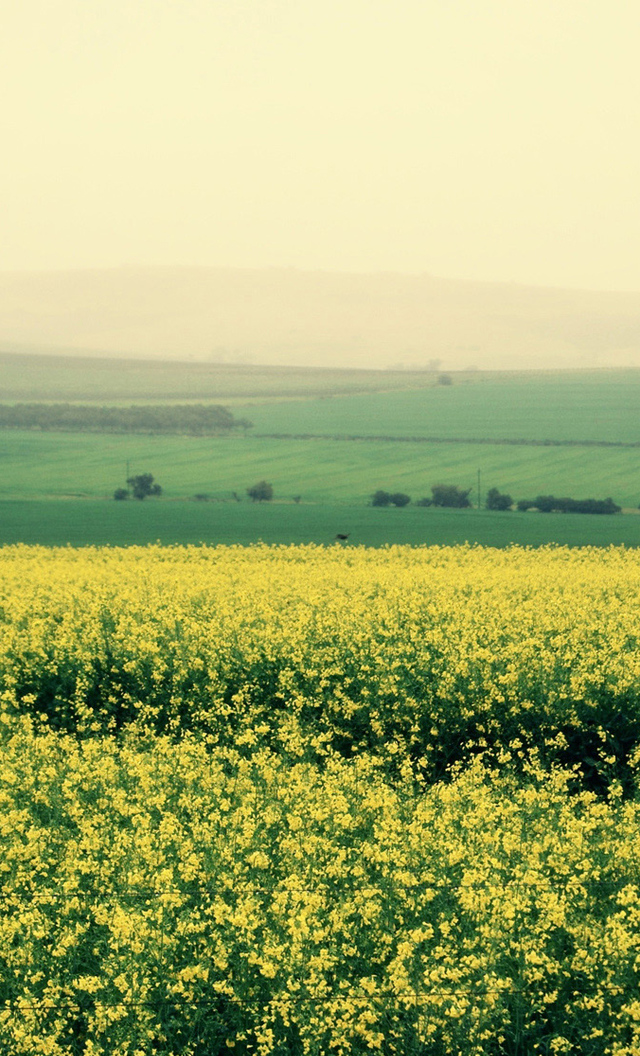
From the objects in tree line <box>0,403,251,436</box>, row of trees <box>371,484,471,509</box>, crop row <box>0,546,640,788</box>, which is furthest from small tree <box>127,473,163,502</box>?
crop row <box>0,546,640,788</box>

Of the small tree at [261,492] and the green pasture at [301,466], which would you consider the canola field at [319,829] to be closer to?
Result: the small tree at [261,492]

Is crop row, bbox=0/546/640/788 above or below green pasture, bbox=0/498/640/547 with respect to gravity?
above

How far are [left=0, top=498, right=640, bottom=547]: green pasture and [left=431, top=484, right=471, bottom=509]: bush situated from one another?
4116 millimetres

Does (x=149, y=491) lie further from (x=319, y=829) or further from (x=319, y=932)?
(x=319, y=932)

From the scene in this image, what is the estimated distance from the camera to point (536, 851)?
23.2 ft

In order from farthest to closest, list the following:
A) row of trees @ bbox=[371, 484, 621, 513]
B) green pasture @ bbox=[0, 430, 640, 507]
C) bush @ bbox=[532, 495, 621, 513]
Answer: green pasture @ bbox=[0, 430, 640, 507] → row of trees @ bbox=[371, 484, 621, 513] → bush @ bbox=[532, 495, 621, 513]

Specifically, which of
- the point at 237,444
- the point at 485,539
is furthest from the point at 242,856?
the point at 237,444

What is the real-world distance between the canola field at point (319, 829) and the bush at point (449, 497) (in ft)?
150

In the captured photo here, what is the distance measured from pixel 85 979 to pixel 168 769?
3.74m

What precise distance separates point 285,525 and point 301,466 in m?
38.4

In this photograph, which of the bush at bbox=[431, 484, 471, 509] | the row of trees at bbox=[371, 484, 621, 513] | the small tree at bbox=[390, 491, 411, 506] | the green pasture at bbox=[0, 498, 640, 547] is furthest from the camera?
the small tree at bbox=[390, 491, 411, 506]

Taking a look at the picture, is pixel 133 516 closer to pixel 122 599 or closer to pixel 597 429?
pixel 122 599

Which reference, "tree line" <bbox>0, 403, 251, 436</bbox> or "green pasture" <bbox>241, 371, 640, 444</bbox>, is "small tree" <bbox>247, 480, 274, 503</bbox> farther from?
"green pasture" <bbox>241, 371, 640, 444</bbox>

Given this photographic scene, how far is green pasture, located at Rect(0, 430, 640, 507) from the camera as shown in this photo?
75875 mm
